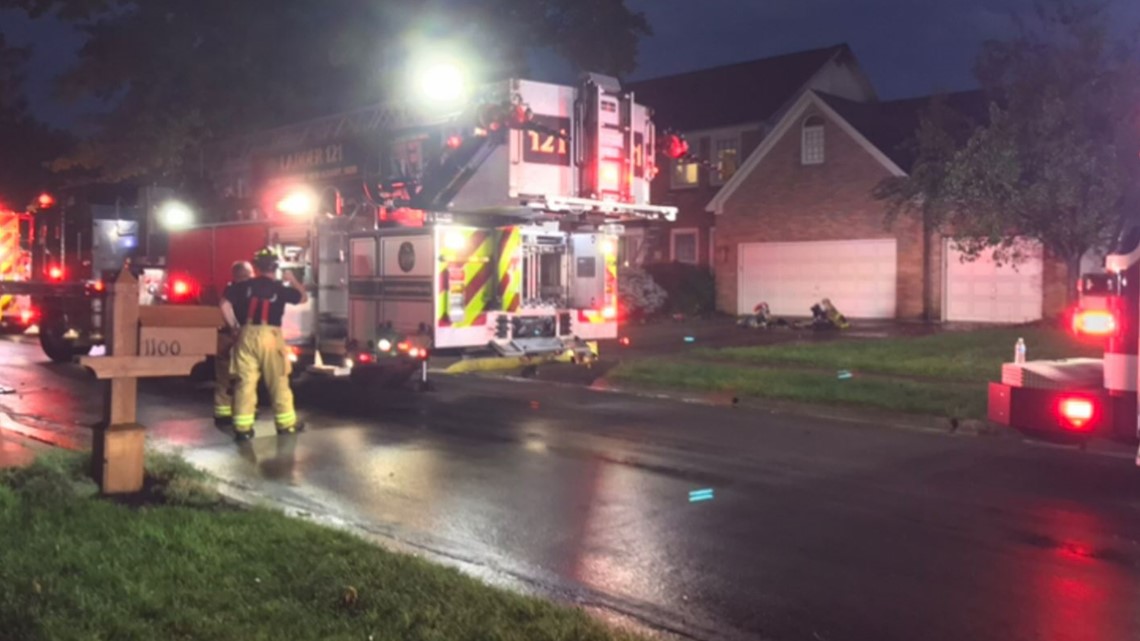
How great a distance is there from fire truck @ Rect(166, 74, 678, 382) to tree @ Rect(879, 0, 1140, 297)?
887 cm

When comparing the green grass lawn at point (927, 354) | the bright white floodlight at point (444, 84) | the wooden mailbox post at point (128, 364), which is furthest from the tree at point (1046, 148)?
the wooden mailbox post at point (128, 364)

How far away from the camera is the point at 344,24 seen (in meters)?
27.8

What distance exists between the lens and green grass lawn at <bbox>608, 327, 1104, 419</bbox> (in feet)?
40.5

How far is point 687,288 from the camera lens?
30.2 metres

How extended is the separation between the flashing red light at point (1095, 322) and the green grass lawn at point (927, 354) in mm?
7697

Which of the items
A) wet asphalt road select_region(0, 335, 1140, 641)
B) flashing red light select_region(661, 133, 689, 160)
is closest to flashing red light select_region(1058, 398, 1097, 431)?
wet asphalt road select_region(0, 335, 1140, 641)

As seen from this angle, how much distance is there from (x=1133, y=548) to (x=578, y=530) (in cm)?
325

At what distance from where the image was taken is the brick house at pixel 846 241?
2522cm

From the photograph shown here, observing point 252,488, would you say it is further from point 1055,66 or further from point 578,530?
point 1055,66

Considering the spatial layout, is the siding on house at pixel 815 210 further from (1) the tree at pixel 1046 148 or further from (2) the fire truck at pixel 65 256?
(2) the fire truck at pixel 65 256

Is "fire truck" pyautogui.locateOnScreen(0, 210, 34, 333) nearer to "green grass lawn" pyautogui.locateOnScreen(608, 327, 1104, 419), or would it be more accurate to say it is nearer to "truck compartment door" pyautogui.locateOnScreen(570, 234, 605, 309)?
"truck compartment door" pyautogui.locateOnScreen(570, 234, 605, 309)

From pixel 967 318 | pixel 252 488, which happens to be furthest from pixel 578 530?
pixel 967 318

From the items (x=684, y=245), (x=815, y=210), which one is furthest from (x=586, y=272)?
(x=684, y=245)

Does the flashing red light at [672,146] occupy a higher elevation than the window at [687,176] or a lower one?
lower
